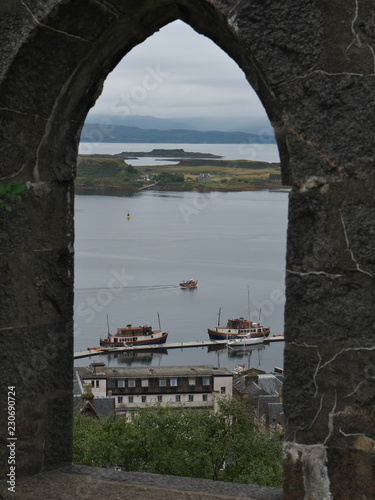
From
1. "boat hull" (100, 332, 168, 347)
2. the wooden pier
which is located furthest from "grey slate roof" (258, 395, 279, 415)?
the wooden pier

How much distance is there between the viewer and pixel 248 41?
2336 millimetres

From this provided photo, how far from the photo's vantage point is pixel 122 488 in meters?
2.82

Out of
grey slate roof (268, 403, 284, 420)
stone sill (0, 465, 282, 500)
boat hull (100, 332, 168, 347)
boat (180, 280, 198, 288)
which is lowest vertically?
boat hull (100, 332, 168, 347)

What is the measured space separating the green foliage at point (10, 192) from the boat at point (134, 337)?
3697cm

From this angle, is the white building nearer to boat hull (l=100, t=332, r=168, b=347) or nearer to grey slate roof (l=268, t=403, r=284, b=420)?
grey slate roof (l=268, t=403, r=284, b=420)

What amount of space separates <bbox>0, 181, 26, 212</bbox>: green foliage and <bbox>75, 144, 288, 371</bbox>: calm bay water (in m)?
28.7

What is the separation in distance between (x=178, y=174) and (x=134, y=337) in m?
39.6

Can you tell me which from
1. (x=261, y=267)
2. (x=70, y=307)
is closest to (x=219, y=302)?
(x=261, y=267)

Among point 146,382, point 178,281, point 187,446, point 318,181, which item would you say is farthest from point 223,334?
point 318,181

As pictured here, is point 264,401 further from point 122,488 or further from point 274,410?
point 122,488

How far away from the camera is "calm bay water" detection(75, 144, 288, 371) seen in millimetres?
43375

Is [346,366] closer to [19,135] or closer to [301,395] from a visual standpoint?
[301,395]

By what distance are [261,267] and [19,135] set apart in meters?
48.9

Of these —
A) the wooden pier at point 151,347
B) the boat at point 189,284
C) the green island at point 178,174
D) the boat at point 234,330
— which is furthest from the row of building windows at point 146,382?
the green island at point 178,174
